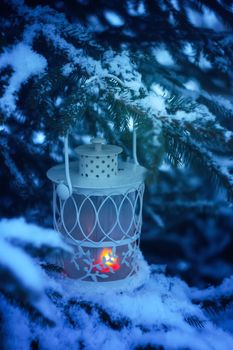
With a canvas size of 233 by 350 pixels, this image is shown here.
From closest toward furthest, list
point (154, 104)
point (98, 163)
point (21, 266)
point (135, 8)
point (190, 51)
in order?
point (21, 266) → point (154, 104) → point (98, 163) → point (135, 8) → point (190, 51)

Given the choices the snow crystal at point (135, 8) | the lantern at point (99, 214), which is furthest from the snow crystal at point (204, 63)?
the lantern at point (99, 214)

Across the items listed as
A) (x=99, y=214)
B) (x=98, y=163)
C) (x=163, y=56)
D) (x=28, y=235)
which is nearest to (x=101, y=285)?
(x=99, y=214)

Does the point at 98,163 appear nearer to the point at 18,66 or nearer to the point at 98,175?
the point at 98,175

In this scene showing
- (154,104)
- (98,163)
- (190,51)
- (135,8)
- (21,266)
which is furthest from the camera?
(190,51)

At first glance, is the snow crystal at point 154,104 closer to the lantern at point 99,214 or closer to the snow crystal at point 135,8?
the lantern at point 99,214

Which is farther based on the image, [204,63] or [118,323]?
[204,63]

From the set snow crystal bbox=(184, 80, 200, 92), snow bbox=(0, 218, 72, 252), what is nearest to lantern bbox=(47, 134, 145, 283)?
snow crystal bbox=(184, 80, 200, 92)

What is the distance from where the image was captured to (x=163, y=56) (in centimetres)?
121

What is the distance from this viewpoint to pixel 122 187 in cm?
101

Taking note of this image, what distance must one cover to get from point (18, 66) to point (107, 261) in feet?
1.69

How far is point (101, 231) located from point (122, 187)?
135 mm

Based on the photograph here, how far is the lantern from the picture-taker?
3.34 feet

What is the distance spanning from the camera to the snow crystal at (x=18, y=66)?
3.30ft

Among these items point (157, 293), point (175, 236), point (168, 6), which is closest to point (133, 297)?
point (157, 293)
